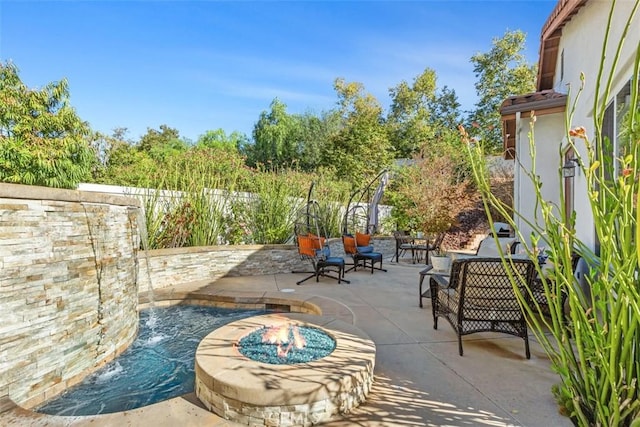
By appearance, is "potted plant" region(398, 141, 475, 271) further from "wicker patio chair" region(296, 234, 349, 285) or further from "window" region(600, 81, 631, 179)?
"window" region(600, 81, 631, 179)

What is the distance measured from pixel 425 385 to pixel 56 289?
129 inches

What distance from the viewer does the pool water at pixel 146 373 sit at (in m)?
2.87

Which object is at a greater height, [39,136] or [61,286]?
[39,136]

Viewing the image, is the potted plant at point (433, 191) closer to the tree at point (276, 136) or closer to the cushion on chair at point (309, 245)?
the cushion on chair at point (309, 245)

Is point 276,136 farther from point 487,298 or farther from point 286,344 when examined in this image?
point 286,344

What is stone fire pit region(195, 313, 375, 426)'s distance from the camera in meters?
2.14

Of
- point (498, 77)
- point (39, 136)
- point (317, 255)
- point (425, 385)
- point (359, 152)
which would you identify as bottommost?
point (425, 385)

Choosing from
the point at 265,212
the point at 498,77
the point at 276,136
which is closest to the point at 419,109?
the point at 498,77

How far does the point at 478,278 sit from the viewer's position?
326 centimetres

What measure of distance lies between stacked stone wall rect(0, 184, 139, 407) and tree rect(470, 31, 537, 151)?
2017cm

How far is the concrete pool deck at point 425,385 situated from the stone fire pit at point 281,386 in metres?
0.08

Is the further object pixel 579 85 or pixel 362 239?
pixel 362 239

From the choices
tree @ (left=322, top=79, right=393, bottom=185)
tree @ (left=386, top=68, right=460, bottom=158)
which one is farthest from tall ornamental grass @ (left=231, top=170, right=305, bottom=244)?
tree @ (left=386, top=68, right=460, bottom=158)

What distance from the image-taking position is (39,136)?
406 inches
